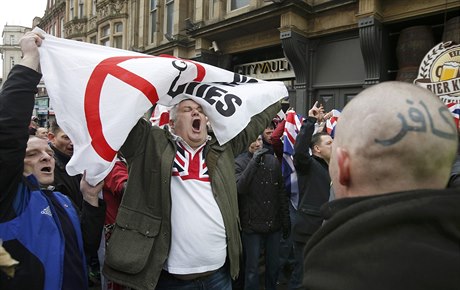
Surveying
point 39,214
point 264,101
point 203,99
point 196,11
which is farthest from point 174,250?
point 196,11

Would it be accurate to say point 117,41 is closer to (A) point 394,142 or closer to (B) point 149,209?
(B) point 149,209

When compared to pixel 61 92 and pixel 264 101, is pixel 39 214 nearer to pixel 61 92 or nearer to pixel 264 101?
pixel 61 92

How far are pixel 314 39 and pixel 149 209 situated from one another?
285 inches

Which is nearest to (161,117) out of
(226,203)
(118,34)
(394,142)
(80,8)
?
(226,203)

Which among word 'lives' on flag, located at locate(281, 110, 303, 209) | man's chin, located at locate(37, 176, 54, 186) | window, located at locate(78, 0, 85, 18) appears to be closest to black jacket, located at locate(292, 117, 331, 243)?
word 'lives' on flag, located at locate(281, 110, 303, 209)

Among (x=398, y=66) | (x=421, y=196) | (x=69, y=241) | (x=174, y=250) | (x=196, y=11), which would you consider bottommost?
(x=174, y=250)

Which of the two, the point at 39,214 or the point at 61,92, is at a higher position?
the point at 61,92

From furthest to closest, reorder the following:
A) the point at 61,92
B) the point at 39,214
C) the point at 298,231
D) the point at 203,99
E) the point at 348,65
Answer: the point at 348,65 < the point at 298,231 < the point at 203,99 < the point at 61,92 < the point at 39,214

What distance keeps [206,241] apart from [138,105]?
3.03ft

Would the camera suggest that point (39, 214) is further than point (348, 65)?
No

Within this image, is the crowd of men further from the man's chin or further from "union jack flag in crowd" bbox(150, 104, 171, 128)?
"union jack flag in crowd" bbox(150, 104, 171, 128)

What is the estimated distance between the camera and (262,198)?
375 centimetres

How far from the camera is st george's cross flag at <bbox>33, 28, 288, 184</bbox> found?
1.92 meters

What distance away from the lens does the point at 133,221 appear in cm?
202
